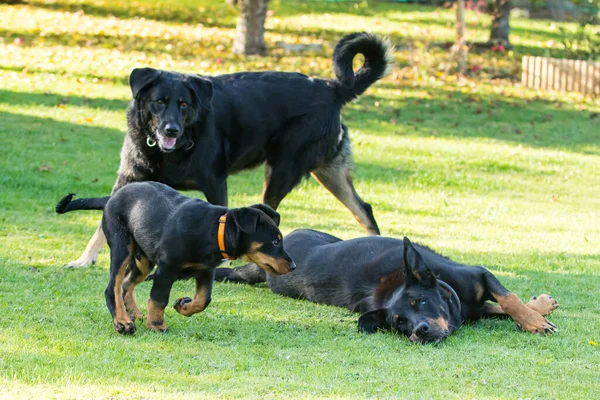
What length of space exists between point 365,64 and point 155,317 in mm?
4644

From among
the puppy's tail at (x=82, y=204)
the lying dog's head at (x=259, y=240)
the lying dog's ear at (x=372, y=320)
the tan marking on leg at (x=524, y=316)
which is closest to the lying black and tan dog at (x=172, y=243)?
the lying dog's head at (x=259, y=240)

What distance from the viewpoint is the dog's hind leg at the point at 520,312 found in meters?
6.59

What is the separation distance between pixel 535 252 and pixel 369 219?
1.79 metres

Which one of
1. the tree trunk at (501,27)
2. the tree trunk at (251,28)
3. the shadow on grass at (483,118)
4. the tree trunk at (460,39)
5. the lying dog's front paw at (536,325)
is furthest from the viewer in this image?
the tree trunk at (501,27)

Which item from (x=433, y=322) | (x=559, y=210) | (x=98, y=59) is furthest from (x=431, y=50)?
(x=433, y=322)

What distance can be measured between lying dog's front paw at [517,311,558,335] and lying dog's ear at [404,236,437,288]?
735 mm

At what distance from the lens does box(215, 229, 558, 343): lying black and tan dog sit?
6461 mm

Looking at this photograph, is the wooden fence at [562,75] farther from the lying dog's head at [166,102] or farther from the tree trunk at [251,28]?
the lying dog's head at [166,102]

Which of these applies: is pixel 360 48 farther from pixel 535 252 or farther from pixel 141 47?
pixel 141 47

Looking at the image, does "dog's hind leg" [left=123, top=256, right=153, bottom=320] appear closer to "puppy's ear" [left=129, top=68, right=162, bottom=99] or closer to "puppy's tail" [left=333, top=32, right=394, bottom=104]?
"puppy's ear" [left=129, top=68, right=162, bottom=99]

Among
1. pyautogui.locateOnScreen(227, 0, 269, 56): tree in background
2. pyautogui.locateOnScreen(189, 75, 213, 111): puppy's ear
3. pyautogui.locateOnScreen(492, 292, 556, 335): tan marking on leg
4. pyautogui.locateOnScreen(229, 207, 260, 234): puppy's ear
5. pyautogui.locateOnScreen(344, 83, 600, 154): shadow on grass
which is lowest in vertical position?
pyautogui.locateOnScreen(344, 83, 600, 154): shadow on grass

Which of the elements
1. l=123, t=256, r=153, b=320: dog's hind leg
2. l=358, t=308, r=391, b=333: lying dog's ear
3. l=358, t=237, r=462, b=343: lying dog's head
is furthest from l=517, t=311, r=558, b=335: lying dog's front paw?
l=123, t=256, r=153, b=320: dog's hind leg

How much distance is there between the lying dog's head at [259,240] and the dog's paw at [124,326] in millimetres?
878

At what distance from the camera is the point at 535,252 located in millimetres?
9797
